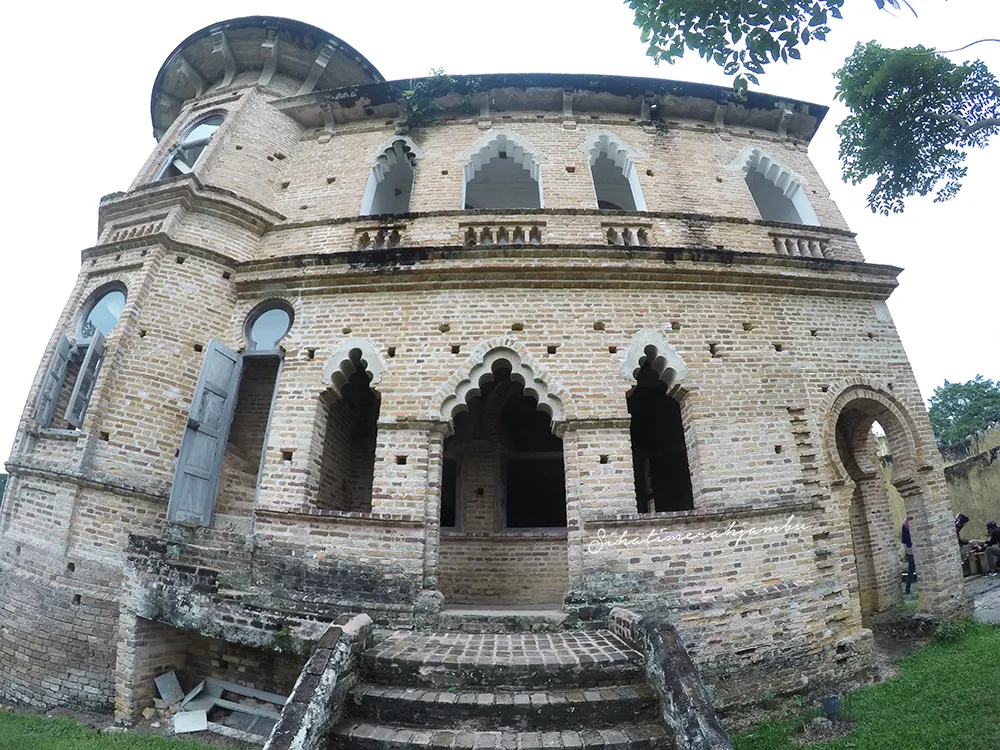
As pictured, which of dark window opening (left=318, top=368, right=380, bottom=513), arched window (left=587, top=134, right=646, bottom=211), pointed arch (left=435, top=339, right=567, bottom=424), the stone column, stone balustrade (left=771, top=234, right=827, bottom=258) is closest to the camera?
the stone column

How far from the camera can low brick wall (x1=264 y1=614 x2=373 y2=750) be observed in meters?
3.35

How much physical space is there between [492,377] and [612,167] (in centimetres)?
646

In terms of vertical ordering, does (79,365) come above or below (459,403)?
above

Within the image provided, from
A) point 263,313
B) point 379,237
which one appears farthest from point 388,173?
point 263,313

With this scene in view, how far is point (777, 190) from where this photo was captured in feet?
34.9

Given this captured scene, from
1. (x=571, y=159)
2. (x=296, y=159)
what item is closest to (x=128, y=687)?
(x=296, y=159)

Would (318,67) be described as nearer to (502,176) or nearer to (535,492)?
(502,176)

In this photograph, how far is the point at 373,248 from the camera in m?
8.36

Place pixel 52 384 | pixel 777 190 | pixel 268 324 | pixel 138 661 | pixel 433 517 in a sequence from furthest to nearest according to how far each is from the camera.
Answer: pixel 777 190
pixel 268 324
pixel 52 384
pixel 433 517
pixel 138 661

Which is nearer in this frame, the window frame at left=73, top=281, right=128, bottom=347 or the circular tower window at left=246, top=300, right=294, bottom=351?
the window frame at left=73, top=281, right=128, bottom=347

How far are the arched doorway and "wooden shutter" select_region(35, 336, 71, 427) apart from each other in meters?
6.36

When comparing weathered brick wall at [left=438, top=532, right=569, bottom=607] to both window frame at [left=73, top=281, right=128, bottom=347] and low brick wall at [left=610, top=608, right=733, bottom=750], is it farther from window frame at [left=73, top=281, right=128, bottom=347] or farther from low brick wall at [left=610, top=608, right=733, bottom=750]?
window frame at [left=73, top=281, right=128, bottom=347]

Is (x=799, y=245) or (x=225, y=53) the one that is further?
(x=225, y=53)

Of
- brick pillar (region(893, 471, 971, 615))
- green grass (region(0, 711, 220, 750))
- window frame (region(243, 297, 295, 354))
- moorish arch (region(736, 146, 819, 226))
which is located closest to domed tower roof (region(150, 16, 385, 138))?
window frame (region(243, 297, 295, 354))
